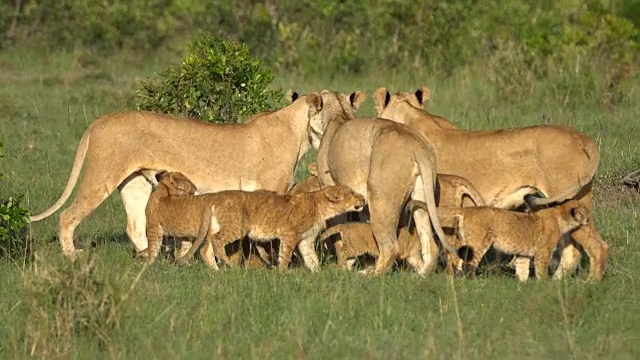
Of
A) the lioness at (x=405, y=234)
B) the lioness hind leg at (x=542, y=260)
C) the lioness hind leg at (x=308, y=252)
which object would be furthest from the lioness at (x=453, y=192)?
the lioness hind leg at (x=308, y=252)

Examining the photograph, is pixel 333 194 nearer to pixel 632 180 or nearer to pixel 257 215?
pixel 257 215

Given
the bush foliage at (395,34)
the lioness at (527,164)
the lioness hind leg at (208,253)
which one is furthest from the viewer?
the bush foliage at (395,34)

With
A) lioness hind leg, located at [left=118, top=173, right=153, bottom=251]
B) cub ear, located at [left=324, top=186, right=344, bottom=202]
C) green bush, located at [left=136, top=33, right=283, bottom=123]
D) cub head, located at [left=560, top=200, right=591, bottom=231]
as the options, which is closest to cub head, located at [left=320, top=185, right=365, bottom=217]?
cub ear, located at [left=324, top=186, right=344, bottom=202]

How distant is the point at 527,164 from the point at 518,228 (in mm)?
696

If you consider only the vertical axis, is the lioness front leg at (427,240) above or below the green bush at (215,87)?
below

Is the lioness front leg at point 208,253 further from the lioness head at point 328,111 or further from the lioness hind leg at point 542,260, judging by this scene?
the lioness hind leg at point 542,260

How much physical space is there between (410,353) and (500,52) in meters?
11.0

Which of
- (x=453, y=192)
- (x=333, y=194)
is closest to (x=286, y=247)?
(x=333, y=194)

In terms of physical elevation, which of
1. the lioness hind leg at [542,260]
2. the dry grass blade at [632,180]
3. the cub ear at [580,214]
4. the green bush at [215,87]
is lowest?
the dry grass blade at [632,180]

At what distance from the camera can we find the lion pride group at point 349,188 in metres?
8.09

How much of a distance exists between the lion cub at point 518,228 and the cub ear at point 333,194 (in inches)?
19.1

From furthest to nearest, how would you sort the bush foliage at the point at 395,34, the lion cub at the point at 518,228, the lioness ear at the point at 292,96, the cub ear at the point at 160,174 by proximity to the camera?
the bush foliage at the point at 395,34 → the lioness ear at the point at 292,96 → the cub ear at the point at 160,174 → the lion cub at the point at 518,228

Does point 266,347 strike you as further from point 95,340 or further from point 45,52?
point 45,52

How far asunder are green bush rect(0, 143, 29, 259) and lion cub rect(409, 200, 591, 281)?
8.00 feet
